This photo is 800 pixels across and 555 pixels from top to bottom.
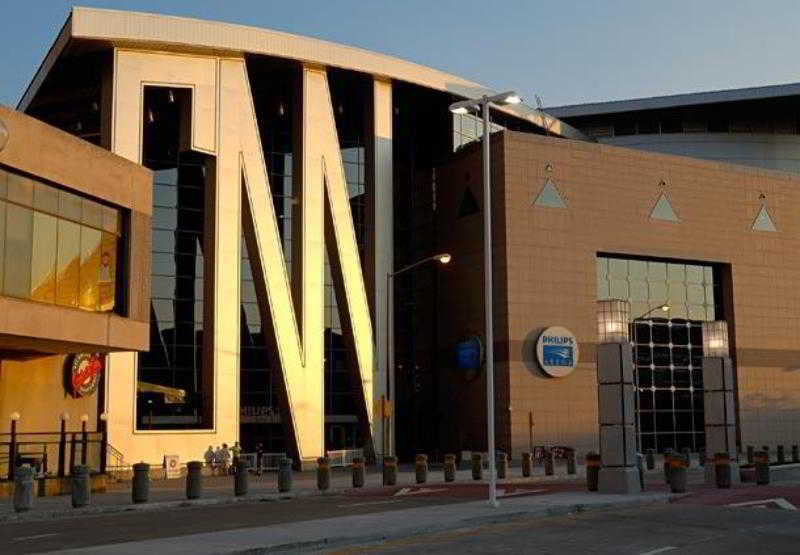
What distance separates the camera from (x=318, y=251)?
50906mm

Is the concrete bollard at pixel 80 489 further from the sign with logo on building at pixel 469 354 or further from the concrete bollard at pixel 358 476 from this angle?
the sign with logo on building at pixel 469 354

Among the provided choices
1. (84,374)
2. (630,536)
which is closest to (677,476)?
(630,536)

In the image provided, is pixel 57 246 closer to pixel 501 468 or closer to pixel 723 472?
pixel 501 468

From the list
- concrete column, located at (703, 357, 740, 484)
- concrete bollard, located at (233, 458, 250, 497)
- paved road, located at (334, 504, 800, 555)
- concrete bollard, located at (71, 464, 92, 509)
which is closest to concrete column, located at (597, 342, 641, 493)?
paved road, located at (334, 504, 800, 555)

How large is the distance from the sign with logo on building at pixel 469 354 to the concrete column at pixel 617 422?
90.7 feet

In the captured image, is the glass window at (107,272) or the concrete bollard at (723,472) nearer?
the concrete bollard at (723,472)

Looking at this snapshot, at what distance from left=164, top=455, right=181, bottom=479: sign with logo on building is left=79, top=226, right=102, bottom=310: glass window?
472 inches

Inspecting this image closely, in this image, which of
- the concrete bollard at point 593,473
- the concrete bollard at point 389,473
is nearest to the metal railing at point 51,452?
the concrete bollard at point 389,473

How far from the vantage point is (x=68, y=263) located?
1271 inches

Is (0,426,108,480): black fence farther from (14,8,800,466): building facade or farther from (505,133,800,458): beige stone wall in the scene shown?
(505,133,800,458): beige stone wall

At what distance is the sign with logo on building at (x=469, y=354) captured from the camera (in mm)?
55344

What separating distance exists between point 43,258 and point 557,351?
30.6 metres

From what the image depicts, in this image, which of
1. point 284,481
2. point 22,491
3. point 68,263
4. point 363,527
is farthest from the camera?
point 68,263

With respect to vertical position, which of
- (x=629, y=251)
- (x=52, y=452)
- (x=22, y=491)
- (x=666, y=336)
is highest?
(x=629, y=251)
